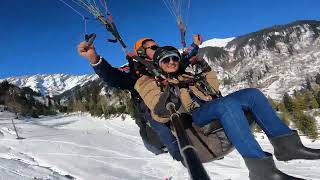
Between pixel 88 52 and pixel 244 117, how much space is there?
2.12 metres

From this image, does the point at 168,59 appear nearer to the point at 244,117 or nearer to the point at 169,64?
the point at 169,64

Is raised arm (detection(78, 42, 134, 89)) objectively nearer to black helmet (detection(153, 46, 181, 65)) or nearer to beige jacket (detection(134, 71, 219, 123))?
beige jacket (detection(134, 71, 219, 123))

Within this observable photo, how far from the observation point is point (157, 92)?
4.88 meters

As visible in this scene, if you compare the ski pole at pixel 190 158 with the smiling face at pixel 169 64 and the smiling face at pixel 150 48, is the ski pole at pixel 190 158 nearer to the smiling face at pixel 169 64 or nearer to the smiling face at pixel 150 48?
the smiling face at pixel 169 64

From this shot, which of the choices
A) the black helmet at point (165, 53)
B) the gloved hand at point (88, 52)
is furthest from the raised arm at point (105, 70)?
the black helmet at point (165, 53)

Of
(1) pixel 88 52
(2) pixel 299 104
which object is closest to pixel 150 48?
(1) pixel 88 52

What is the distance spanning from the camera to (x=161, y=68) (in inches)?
203

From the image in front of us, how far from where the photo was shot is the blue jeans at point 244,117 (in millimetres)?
Answer: 4145

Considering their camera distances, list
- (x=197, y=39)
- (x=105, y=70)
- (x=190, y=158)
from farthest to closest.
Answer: (x=197, y=39), (x=105, y=70), (x=190, y=158)

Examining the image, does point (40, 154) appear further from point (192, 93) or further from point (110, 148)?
point (192, 93)

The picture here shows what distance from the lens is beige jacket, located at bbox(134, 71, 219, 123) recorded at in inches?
192

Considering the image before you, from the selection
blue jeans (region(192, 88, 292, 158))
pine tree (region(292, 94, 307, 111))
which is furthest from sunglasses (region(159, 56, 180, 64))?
pine tree (region(292, 94, 307, 111))

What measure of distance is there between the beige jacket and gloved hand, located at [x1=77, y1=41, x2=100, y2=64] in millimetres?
682

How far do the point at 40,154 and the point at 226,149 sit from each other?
15658 mm
